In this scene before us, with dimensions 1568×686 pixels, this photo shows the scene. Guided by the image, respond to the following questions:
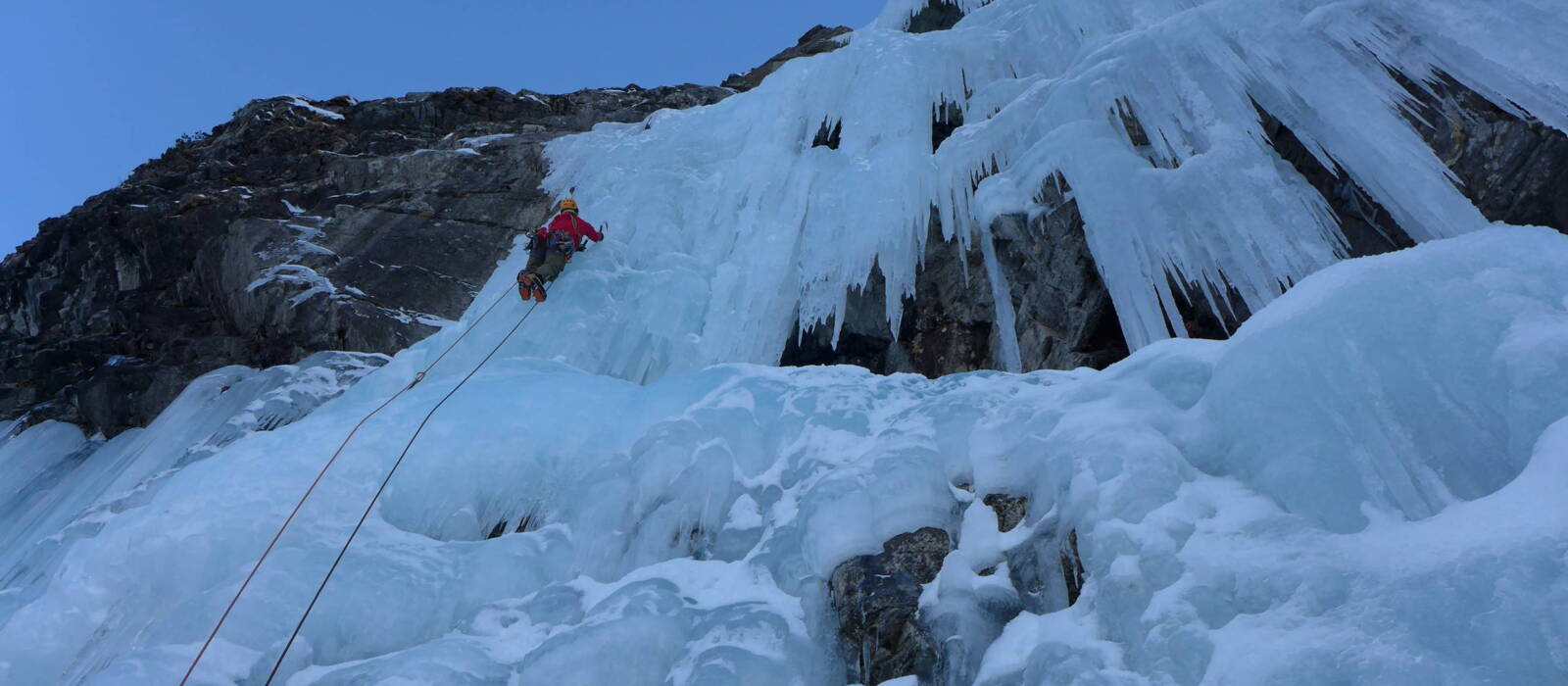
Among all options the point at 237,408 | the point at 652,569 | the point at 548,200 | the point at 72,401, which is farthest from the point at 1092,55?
the point at 72,401

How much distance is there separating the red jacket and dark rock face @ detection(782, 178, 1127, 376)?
2274 millimetres

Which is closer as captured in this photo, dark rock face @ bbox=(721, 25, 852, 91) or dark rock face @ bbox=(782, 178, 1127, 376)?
dark rock face @ bbox=(782, 178, 1127, 376)

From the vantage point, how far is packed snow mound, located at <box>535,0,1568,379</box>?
16.4 feet

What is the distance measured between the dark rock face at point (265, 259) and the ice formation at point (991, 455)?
957 millimetres

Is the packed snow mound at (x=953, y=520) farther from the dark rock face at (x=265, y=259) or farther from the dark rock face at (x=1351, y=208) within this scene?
the dark rock face at (x=265, y=259)

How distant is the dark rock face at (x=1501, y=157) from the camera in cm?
462

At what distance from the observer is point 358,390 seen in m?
7.13

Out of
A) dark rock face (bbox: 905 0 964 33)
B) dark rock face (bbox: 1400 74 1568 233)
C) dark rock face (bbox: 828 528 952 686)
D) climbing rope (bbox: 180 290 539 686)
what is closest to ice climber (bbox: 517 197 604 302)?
climbing rope (bbox: 180 290 539 686)

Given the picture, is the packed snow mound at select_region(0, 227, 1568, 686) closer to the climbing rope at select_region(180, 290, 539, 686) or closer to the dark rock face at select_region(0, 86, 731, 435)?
the climbing rope at select_region(180, 290, 539, 686)

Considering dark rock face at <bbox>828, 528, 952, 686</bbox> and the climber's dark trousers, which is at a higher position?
the climber's dark trousers

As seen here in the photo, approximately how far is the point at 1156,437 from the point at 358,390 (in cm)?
565

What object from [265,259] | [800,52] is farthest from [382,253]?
[800,52]

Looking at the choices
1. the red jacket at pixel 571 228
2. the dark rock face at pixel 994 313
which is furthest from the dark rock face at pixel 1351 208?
the red jacket at pixel 571 228

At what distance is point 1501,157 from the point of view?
470 cm
